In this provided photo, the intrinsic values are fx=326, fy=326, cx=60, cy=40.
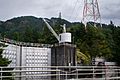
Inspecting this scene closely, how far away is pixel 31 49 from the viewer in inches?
2108

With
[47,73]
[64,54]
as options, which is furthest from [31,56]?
[47,73]

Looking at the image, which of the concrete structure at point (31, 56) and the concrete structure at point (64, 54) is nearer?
the concrete structure at point (64, 54)

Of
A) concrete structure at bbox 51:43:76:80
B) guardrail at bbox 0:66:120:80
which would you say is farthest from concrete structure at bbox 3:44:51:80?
guardrail at bbox 0:66:120:80

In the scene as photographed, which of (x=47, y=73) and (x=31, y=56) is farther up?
(x=31, y=56)

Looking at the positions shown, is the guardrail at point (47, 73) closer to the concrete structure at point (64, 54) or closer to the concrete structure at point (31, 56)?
the concrete structure at point (64, 54)

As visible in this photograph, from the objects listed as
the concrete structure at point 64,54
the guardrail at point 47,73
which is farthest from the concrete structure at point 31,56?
the guardrail at point 47,73

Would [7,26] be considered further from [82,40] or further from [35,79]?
[35,79]

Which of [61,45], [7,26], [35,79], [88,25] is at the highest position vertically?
[7,26]

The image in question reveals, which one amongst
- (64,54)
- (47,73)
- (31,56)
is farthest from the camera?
(31,56)

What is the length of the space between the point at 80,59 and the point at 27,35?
101ft

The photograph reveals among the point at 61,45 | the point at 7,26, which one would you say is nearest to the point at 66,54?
the point at 61,45

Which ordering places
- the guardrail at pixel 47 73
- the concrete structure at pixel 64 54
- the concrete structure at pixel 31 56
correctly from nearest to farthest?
the guardrail at pixel 47 73 → the concrete structure at pixel 64 54 → the concrete structure at pixel 31 56

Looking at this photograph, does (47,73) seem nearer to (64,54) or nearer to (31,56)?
(64,54)

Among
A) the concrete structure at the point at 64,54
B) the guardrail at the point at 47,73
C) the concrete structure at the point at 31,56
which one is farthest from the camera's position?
the concrete structure at the point at 31,56
